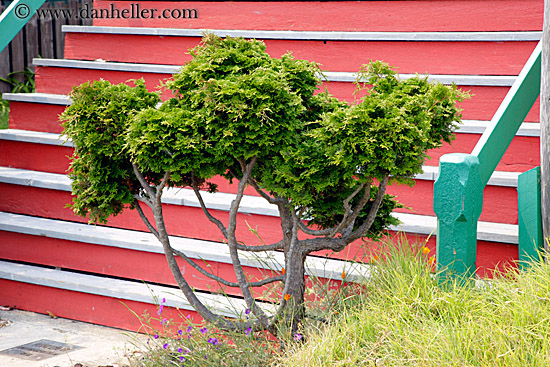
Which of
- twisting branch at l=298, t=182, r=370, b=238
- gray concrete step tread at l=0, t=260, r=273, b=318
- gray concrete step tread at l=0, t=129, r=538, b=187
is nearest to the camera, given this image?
twisting branch at l=298, t=182, r=370, b=238

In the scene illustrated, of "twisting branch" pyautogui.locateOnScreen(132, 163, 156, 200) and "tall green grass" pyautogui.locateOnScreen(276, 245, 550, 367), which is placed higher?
"twisting branch" pyautogui.locateOnScreen(132, 163, 156, 200)

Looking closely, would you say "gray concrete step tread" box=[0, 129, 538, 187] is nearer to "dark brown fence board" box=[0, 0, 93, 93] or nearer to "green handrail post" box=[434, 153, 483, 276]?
"green handrail post" box=[434, 153, 483, 276]

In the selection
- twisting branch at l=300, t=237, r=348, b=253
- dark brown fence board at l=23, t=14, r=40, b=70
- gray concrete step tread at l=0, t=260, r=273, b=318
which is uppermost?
dark brown fence board at l=23, t=14, r=40, b=70

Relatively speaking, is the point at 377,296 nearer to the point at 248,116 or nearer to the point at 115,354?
the point at 248,116

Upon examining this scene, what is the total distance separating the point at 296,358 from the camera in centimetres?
218

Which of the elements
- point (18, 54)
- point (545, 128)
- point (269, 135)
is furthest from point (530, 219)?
point (18, 54)

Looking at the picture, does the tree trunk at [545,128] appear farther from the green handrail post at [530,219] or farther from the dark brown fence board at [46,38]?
the dark brown fence board at [46,38]

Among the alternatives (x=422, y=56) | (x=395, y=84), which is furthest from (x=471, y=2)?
(x=395, y=84)

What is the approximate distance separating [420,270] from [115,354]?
1.78 m

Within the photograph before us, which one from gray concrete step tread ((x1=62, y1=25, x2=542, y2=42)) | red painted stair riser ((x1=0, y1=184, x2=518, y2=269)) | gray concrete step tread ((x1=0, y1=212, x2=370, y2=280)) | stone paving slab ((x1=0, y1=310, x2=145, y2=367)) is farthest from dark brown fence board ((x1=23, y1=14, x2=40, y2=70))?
stone paving slab ((x1=0, y1=310, x2=145, y2=367))

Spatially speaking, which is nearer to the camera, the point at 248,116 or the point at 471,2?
the point at 248,116

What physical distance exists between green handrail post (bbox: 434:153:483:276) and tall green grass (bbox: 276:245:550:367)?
0.32 feet

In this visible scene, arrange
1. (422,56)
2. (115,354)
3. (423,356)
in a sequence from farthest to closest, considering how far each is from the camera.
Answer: (422,56) < (115,354) < (423,356)

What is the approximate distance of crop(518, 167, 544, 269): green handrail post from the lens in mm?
2525
